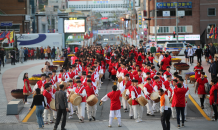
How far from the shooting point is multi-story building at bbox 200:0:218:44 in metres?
69.8

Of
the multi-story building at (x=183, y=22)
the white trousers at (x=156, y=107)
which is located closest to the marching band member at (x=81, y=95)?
the white trousers at (x=156, y=107)

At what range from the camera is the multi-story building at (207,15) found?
69.8m

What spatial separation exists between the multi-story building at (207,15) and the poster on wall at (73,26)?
2748 centimetres

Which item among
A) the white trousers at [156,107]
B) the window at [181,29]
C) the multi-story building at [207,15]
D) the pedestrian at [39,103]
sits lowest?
A: the white trousers at [156,107]

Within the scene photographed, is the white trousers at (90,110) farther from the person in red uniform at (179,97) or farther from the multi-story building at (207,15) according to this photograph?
the multi-story building at (207,15)

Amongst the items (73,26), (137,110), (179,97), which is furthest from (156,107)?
(73,26)

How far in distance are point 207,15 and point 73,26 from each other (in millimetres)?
30619

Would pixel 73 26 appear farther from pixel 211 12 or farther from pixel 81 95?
pixel 81 95

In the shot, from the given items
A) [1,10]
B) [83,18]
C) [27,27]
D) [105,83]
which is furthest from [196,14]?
[105,83]

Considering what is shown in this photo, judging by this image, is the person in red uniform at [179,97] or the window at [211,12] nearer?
the person in red uniform at [179,97]

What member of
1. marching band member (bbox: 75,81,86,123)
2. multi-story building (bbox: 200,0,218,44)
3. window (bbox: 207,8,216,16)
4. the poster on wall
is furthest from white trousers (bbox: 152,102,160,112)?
window (bbox: 207,8,216,16)

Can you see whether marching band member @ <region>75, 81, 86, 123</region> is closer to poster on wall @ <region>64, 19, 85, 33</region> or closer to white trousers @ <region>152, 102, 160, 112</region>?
white trousers @ <region>152, 102, 160, 112</region>

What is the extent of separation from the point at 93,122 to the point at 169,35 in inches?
2397

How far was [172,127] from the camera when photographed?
10992 millimetres
